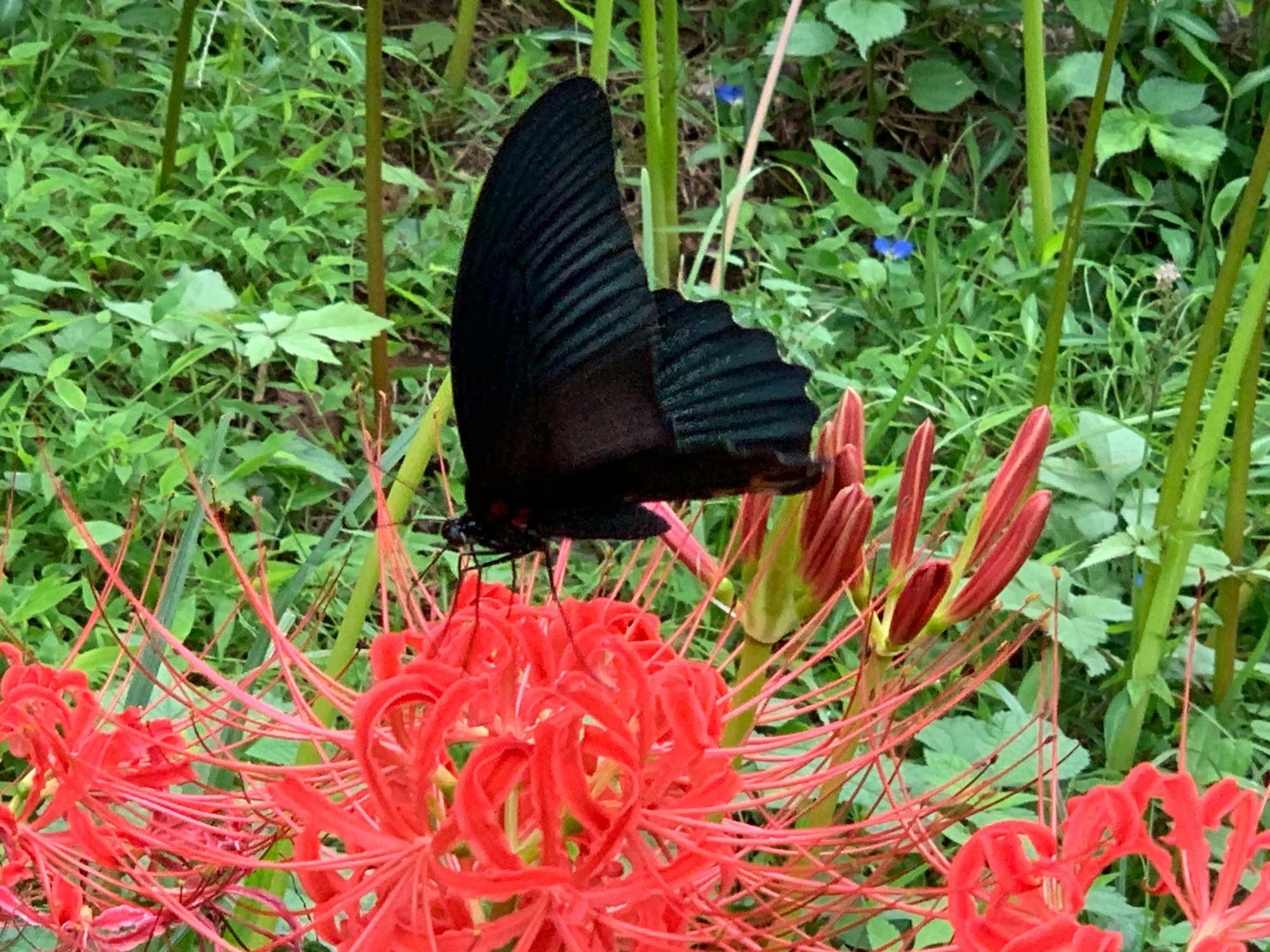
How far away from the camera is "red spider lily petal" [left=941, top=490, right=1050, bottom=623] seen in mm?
788

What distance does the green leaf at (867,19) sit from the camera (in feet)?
7.73

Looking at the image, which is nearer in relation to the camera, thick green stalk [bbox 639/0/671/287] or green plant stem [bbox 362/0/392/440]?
green plant stem [bbox 362/0/392/440]

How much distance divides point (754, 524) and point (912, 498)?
0.30 feet

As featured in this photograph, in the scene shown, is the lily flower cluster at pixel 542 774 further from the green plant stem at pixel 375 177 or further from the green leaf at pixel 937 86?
the green leaf at pixel 937 86

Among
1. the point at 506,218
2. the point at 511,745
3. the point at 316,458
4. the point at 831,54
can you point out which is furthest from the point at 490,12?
the point at 511,745

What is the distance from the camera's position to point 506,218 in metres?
0.75

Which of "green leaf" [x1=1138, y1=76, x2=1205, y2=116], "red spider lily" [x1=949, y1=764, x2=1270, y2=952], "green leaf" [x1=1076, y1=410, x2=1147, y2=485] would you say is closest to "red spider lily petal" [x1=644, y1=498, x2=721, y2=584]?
"red spider lily" [x1=949, y1=764, x2=1270, y2=952]

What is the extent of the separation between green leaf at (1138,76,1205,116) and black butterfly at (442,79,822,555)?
6.24 ft

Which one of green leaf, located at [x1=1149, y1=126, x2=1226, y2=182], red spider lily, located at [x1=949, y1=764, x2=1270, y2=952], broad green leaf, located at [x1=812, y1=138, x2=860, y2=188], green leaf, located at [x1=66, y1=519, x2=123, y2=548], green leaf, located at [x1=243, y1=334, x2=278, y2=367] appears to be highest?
red spider lily, located at [x1=949, y1=764, x2=1270, y2=952]

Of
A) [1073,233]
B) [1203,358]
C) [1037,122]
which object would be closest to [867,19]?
[1037,122]

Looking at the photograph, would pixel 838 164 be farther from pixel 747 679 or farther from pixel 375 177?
pixel 747 679

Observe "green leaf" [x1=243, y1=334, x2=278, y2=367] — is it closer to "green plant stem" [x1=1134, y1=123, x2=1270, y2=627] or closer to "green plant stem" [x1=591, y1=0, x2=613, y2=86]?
"green plant stem" [x1=591, y1=0, x2=613, y2=86]

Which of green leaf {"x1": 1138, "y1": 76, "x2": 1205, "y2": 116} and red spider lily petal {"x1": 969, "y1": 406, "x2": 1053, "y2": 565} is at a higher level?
red spider lily petal {"x1": 969, "y1": 406, "x2": 1053, "y2": 565}

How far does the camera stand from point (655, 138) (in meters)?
1.65
